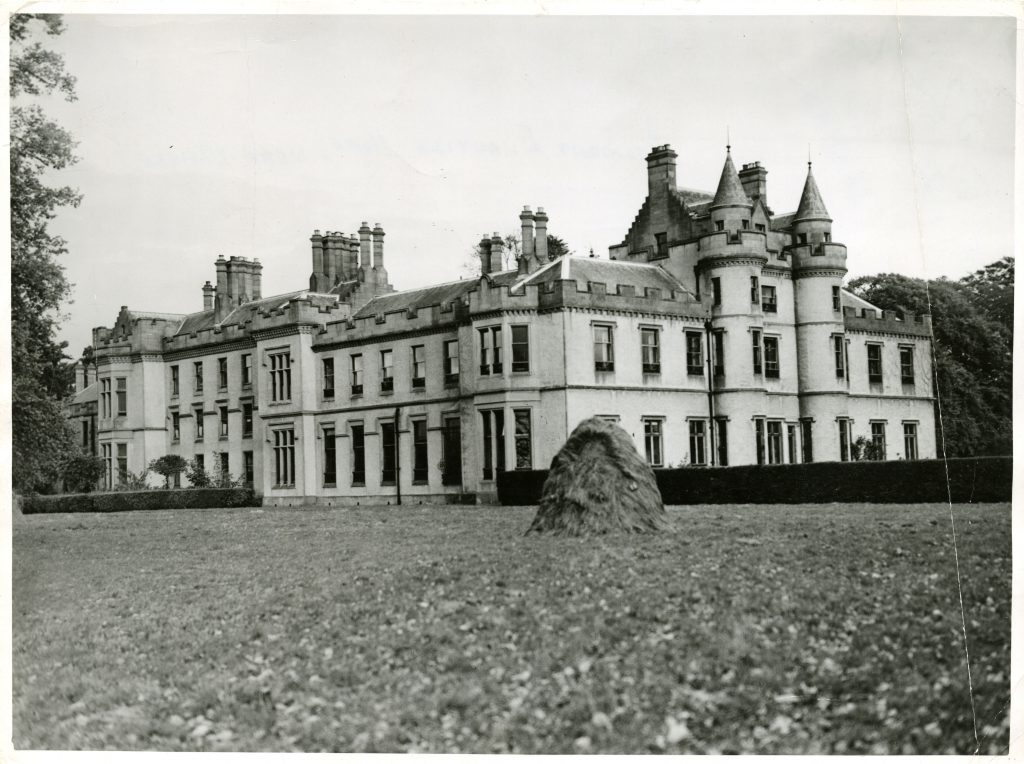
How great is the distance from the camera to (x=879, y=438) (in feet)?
133

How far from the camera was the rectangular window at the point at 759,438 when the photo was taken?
37125mm

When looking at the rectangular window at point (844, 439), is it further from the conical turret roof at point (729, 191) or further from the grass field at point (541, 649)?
the grass field at point (541, 649)

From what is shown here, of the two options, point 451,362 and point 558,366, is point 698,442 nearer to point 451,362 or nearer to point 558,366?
point 558,366

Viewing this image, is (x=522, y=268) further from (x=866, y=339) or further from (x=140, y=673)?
(x=140, y=673)

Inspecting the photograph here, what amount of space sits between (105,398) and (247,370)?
5.95m

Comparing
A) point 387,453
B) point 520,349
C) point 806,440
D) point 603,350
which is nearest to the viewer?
point 520,349

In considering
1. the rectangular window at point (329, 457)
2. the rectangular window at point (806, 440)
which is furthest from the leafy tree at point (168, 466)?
the rectangular window at point (806, 440)

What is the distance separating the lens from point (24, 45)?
1245cm

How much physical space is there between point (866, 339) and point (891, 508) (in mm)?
22156

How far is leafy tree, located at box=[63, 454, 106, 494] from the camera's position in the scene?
31.4 metres

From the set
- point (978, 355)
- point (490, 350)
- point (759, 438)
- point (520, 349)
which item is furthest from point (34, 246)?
point (759, 438)

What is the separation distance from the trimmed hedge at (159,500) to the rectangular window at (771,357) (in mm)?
20458

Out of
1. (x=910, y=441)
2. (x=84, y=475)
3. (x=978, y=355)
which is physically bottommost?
(x=84, y=475)

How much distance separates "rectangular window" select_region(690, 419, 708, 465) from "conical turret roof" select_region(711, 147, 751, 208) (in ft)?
25.0
